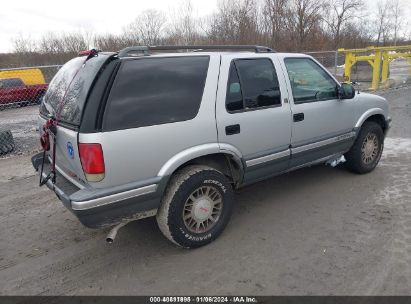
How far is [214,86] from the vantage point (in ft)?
10.3

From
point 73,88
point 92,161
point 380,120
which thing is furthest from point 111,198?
point 380,120

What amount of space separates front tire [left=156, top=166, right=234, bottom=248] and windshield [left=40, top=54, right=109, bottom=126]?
3.42 feet

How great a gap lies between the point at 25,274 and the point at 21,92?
15859 millimetres

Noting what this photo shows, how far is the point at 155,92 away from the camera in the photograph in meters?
2.81

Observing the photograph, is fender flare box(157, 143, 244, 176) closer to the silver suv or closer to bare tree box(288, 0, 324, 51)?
the silver suv

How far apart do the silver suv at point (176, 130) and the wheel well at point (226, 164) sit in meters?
0.01

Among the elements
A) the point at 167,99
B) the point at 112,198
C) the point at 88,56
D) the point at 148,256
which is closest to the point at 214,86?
the point at 167,99

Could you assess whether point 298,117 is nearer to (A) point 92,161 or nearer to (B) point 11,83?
(A) point 92,161

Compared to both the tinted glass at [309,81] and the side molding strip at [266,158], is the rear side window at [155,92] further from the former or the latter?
the tinted glass at [309,81]

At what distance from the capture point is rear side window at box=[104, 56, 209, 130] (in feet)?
8.67

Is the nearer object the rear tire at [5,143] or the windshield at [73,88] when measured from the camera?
the windshield at [73,88]

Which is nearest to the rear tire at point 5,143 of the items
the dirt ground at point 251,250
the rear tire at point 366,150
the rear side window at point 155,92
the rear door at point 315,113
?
the dirt ground at point 251,250

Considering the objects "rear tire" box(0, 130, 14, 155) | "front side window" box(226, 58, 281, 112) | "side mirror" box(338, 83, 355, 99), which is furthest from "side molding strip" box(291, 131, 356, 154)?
"rear tire" box(0, 130, 14, 155)

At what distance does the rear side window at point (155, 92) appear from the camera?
264 cm
